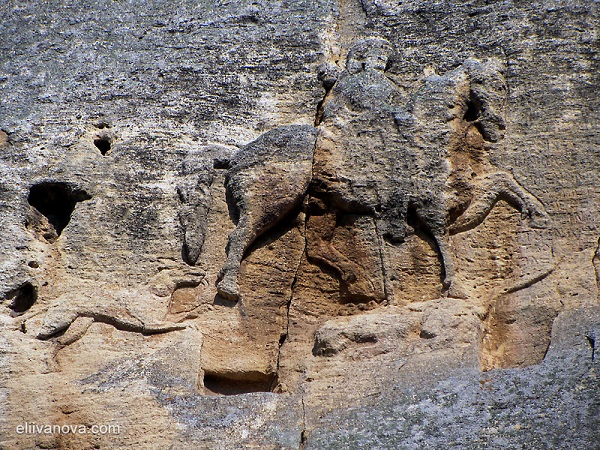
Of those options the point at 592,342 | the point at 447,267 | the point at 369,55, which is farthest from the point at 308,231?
the point at 592,342

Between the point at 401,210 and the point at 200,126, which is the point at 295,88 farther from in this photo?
the point at 401,210

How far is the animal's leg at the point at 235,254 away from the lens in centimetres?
722

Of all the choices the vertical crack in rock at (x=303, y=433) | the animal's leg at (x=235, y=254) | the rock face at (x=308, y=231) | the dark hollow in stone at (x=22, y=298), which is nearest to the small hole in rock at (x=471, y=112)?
the rock face at (x=308, y=231)

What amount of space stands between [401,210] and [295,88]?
1567 mm

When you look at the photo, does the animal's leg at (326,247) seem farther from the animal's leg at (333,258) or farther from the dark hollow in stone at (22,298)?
the dark hollow in stone at (22,298)

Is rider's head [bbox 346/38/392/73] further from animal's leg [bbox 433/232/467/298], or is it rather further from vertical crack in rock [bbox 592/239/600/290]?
vertical crack in rock [bbox 592/239/600/290]

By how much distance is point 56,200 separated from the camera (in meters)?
7.94

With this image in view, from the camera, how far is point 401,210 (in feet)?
24.4

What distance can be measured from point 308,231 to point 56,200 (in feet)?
6.46

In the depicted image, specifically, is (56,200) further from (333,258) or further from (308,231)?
(333,258)

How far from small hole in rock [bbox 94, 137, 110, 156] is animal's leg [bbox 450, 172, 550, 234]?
278 centimetres

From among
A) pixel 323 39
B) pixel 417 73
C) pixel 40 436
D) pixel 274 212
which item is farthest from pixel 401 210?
pixel 40 436

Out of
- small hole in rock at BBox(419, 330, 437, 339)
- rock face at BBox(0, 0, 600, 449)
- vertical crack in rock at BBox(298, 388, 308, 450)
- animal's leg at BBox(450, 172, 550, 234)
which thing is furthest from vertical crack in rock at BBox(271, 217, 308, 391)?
animal's leg at BBox(450, 172, 550, 234)

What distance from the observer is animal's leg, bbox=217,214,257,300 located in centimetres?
722
